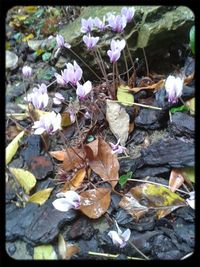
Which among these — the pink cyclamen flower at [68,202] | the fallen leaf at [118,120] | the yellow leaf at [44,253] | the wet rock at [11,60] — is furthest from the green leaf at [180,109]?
the wet rock at [11,60]

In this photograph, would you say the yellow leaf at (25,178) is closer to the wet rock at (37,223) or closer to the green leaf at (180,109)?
the wet rock at (37,223)

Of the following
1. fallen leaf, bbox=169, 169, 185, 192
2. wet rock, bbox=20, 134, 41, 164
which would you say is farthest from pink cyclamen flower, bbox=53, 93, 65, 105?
fallen leaf, bbox=169, 169, 185, 192

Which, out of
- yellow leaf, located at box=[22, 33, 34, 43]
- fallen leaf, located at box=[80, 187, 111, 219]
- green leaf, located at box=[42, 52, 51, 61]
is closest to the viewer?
fallen leaf, located at box=[80, 187, 111, 219]

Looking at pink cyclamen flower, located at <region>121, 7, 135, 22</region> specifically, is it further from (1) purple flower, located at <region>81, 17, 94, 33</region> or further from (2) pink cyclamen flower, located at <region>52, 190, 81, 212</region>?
(2) pink cyclamen flower, located at <region>52, 190, 81, 212</region>

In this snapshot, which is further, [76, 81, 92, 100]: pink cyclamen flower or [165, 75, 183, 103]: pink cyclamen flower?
[76, 81, 92, 100]: pink cyclamen flower
